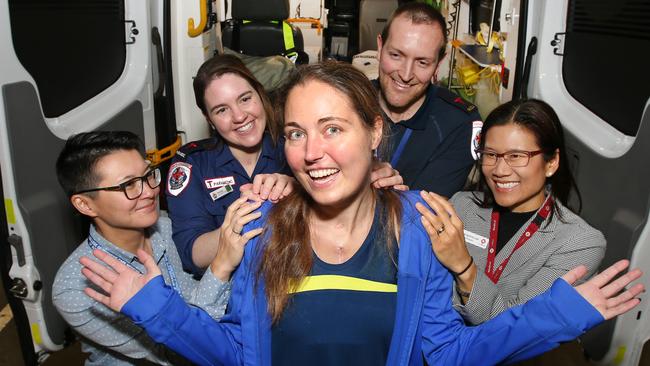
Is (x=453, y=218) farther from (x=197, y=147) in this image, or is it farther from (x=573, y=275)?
(x=197, y=147)

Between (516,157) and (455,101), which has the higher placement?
(455,101)

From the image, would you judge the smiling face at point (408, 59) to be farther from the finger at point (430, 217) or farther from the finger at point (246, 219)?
the finger at point (246, 219)

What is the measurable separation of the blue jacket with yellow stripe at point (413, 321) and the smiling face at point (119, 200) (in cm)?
49

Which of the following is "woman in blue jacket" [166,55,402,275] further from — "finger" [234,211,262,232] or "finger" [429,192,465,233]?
"finger" [429,192,465,233]

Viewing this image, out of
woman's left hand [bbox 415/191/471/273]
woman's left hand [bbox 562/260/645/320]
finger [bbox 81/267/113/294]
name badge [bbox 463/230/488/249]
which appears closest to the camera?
woman's left hand [bbox 562/260/645/320]

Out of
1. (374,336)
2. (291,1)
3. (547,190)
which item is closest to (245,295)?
(374,336)

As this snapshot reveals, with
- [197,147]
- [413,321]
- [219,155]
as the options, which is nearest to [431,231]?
[413,321]

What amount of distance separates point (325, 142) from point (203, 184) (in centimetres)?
104

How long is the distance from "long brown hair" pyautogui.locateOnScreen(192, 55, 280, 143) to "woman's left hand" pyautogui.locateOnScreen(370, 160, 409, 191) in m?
0.54

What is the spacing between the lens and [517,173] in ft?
6.58

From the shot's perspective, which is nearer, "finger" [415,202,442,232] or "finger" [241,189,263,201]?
"finger" [415,202,442,232]

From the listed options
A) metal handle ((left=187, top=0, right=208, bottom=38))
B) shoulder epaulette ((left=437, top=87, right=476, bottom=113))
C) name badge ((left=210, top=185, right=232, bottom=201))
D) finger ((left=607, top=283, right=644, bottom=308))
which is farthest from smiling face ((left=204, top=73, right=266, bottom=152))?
finger ((left=607, top=283, right=644, bottom=308))

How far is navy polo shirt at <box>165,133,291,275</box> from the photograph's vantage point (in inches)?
88.1

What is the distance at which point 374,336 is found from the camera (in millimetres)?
1571
